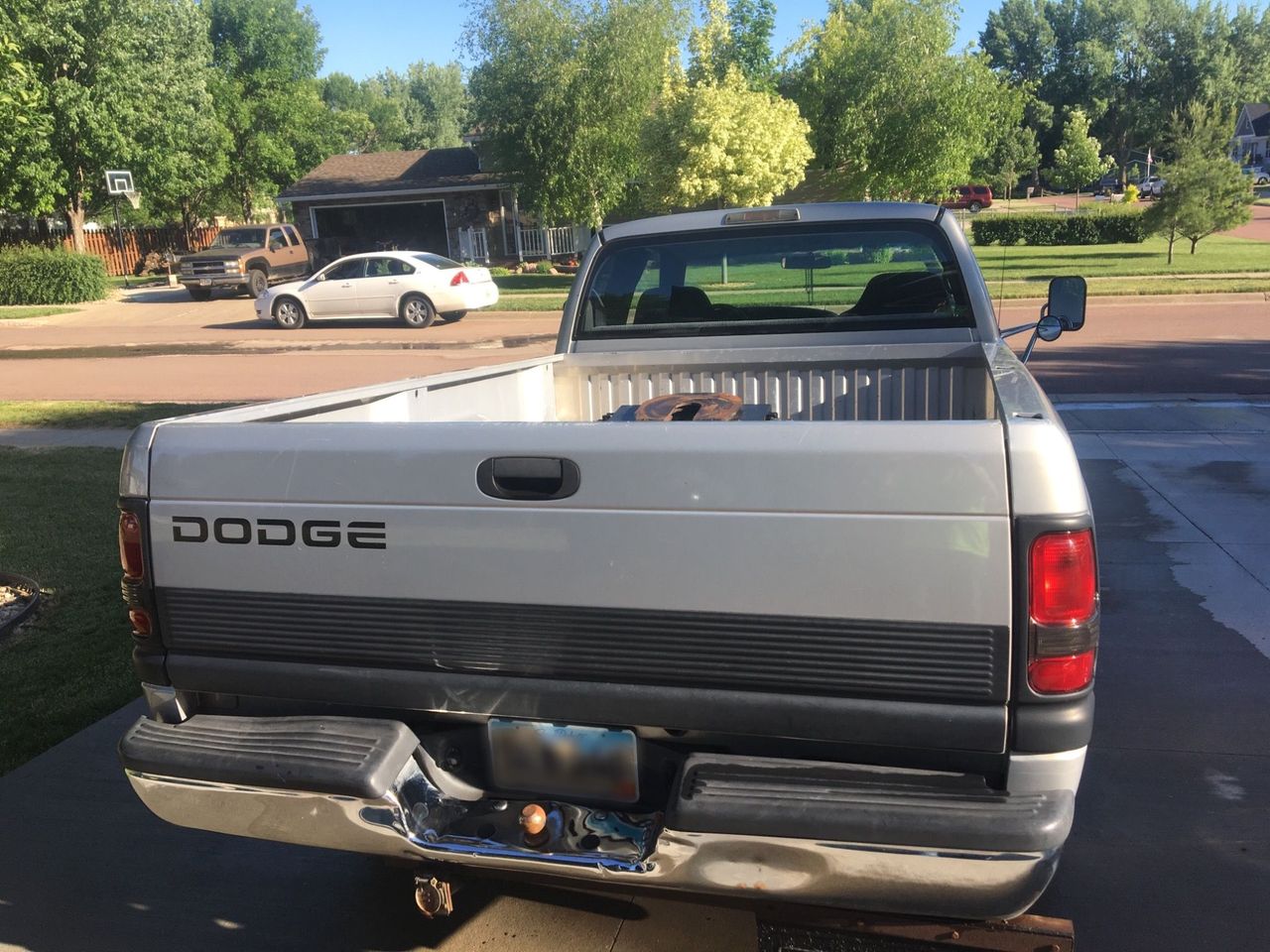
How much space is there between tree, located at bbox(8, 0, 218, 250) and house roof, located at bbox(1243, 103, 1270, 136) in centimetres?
8661

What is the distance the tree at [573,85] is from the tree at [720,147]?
241 centimetres

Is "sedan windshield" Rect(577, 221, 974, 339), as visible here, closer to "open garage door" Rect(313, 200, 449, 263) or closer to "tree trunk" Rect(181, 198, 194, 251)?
"open garage door" Rect(313, 200, 449, 263)

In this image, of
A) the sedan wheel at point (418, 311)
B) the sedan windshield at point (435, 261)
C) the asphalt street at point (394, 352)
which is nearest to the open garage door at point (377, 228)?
the asphalt street at point (394, 352)

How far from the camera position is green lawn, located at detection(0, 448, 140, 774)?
4918 mm

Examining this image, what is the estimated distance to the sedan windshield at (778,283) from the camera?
4.98 m

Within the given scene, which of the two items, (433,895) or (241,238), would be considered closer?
(433,895)

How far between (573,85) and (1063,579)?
2949cm

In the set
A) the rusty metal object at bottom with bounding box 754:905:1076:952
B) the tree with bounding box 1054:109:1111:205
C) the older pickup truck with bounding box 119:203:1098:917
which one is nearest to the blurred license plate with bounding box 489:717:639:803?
the older pickup truck with bounding box 119:203:1098:917

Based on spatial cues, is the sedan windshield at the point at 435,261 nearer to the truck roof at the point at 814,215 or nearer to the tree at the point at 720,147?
the tree at the point at 720,147

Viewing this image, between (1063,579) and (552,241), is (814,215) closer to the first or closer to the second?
(1063,579)

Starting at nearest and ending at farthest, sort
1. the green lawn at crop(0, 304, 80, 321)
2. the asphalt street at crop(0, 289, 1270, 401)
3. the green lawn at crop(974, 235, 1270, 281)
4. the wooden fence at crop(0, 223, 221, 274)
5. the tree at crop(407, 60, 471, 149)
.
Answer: the asphalt street at crop(0, 289, 1270, 401)
the green lawn at crop(974, 235, 1270, 281)
the green lawn at crop(0, 304, 80, 321)
the wooden fence at crop(0, 223, 221, 274)
the tree at crop(407, 60, 471, 149)

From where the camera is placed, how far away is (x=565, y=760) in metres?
2.66

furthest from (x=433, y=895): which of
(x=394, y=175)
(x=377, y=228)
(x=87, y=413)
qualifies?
(x=377, y=228)

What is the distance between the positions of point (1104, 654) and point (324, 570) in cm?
412
